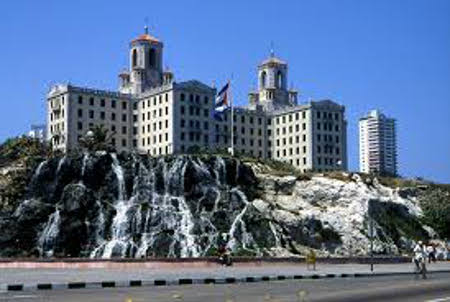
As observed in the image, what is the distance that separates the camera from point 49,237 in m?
69.7

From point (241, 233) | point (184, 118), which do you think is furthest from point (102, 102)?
point (241, 233)

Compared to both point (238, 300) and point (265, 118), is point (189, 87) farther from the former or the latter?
point (238, 300)

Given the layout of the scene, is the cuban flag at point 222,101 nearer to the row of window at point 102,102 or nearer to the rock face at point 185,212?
the rock face at point 185,212

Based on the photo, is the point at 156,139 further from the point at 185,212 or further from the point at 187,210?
the point at 185,212

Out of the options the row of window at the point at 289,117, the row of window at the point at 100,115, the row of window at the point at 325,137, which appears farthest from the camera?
the row of window at the point at 289,117

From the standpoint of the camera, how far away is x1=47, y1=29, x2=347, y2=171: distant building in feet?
493

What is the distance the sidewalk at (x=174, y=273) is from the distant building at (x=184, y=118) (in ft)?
316

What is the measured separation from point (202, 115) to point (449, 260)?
89182 millimetres

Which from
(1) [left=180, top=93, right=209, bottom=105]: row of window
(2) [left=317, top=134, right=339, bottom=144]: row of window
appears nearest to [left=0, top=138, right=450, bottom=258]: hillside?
(1) [left=180, top=93, right=209, bottom=105]: row of window

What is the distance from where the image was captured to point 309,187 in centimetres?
8869

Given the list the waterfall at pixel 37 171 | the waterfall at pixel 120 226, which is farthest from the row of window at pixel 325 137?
the waterfall at pixel 37 171

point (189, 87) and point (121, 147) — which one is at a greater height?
point (189, 87)

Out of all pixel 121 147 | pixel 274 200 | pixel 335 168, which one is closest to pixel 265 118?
pixel 335 168

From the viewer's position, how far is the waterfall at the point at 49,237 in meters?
69.1
